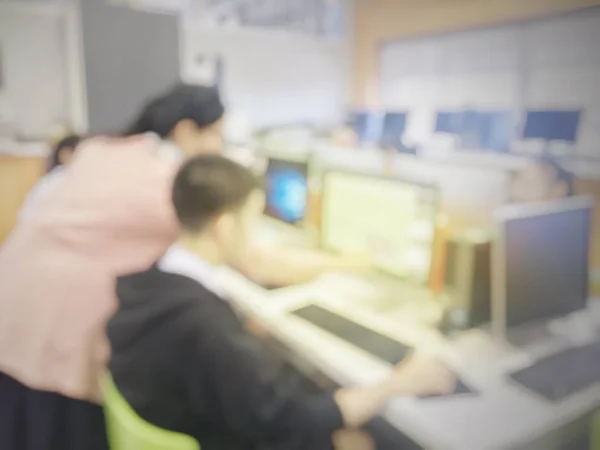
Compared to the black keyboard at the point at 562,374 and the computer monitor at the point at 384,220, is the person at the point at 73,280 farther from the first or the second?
the black keyboard at the point at 562,374

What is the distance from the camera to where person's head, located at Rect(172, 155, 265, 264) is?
117cm

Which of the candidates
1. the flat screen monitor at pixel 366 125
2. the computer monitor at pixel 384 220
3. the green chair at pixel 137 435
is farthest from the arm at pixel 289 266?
the flat screen monitor at pixel 366 125

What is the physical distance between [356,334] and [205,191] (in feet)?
1.75

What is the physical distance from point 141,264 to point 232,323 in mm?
589

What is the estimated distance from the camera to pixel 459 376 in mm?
1201

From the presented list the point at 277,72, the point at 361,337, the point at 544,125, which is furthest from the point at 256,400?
the point at 277,72

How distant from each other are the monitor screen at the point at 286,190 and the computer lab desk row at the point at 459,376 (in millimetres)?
578

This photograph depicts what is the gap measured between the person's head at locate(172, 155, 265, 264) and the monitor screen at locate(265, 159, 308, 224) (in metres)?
0.94

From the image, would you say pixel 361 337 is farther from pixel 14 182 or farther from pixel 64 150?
pixel 14 182

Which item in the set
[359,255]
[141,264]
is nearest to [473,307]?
[359,255]

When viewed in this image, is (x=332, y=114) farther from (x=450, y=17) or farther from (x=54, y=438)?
(x=54, y=438)

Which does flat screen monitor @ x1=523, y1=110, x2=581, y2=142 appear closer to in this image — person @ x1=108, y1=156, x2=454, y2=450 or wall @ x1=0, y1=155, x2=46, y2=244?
person @ x1=108, y1=156, x2=454, y2=450

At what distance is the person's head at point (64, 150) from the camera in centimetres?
239

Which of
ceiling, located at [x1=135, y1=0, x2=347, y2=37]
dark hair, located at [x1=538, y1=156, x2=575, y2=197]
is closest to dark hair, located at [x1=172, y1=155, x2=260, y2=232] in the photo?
dark hair, located at [x1=538, y1=156, x2=575, y2=197]
